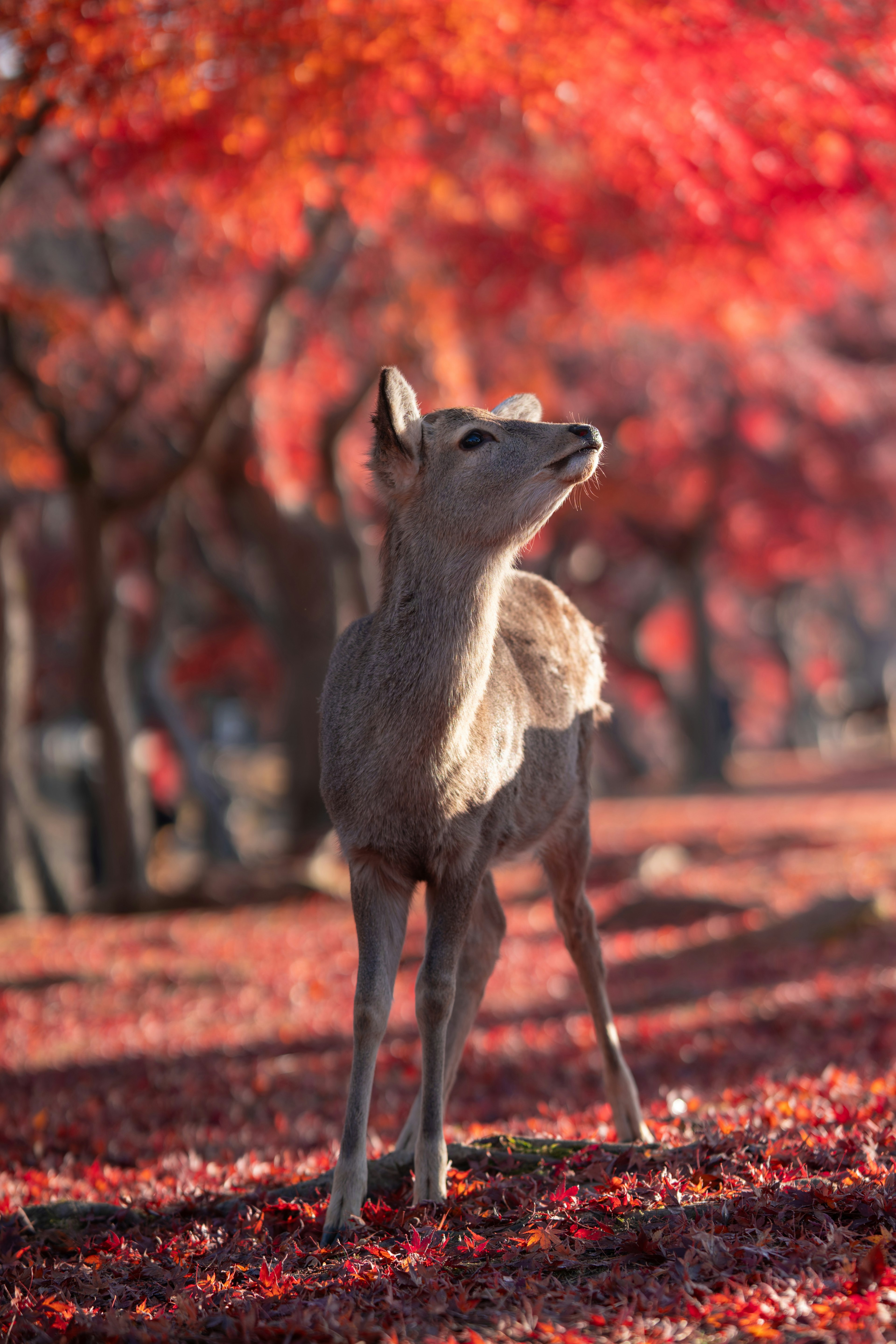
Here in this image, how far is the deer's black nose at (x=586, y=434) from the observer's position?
4.48 meters

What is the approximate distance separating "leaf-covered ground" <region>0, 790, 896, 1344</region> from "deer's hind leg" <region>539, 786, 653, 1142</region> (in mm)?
204

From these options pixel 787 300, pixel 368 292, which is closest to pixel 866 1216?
pixel 787 300

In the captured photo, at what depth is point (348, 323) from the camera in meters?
17.1

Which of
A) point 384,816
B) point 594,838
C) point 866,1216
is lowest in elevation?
point 594,838

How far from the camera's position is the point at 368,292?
16391 mm

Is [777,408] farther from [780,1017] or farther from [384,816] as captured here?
[384,816]

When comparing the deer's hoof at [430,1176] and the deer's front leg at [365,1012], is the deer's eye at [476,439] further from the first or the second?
the deer's hoof at [430,1176]

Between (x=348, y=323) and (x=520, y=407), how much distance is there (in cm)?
1278

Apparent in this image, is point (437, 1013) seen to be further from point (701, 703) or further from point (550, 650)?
point (701, 703)

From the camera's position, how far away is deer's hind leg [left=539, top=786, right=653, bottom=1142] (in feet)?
17.6

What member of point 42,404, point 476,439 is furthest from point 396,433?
point 42,404

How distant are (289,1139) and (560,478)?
401cm

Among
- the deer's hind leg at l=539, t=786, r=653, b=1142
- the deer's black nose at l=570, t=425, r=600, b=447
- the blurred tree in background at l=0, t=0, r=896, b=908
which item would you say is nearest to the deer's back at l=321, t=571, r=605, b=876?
the deer's hind leg at l=539, t=786, r=653, b=1142

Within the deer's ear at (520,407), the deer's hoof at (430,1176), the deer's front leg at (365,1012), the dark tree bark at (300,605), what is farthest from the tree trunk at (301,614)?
the deer's hoof at (430,1176)
